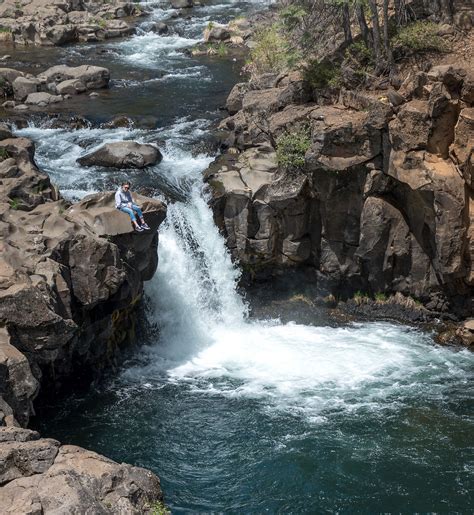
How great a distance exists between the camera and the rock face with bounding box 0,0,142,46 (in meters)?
49.1

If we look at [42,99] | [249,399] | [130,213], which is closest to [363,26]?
[130,213]

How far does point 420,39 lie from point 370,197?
5.90 metres

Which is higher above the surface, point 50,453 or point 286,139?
point 286,139

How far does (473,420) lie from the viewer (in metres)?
19.4

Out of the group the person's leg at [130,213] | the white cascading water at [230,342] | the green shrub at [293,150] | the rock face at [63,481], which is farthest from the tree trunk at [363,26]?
the rock face at [63,481]

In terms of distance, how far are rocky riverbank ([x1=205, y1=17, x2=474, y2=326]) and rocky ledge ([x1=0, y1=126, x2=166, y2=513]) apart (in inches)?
147

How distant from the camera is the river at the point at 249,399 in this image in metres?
17.3

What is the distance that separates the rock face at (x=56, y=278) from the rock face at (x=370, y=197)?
385 centimetres

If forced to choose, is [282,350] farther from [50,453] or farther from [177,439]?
[50,453]

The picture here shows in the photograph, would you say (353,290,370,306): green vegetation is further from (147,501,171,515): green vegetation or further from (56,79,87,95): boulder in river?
(56,79,87,95): boulder in river

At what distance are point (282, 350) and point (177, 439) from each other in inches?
200

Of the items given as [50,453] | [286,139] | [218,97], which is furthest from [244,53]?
[50,453]

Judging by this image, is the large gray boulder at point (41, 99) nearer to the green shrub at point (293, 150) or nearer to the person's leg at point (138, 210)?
the green shrub at point (293, 150)

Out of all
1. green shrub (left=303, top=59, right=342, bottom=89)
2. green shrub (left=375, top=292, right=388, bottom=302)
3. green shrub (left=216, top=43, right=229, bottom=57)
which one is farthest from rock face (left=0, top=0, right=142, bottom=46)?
green shrub (left=375, top=292, right=388, bottom=302)
